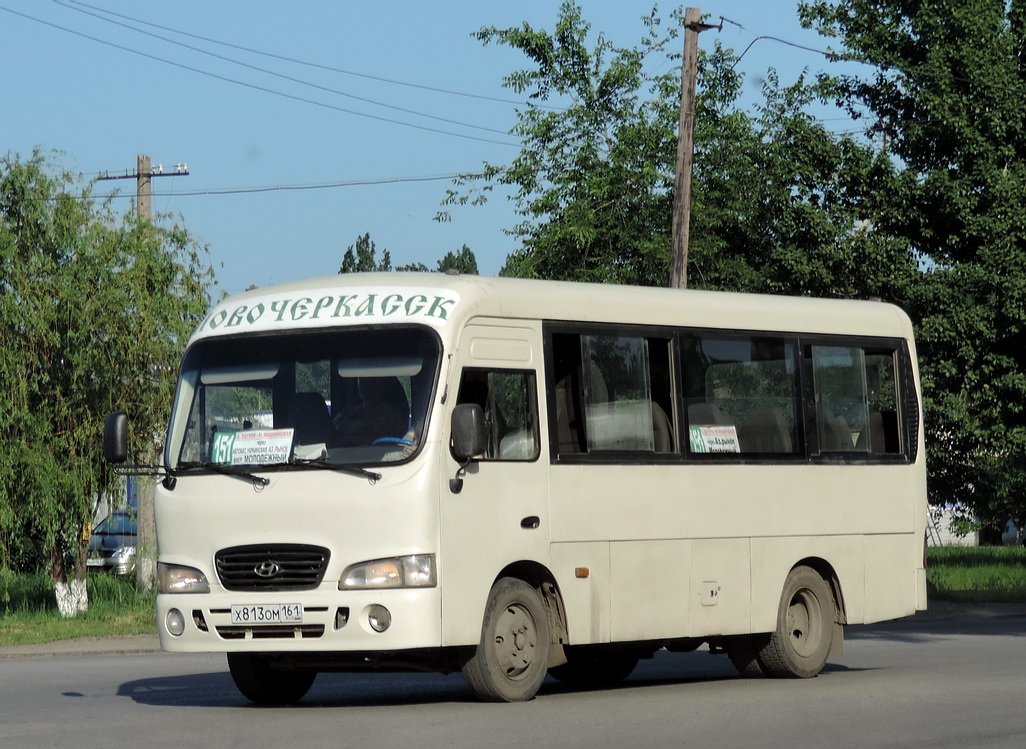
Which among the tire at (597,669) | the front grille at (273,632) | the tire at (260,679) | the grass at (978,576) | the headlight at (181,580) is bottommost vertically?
the grass at (978,576)

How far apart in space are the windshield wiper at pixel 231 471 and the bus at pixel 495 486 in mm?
18

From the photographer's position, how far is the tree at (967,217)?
2772 cm

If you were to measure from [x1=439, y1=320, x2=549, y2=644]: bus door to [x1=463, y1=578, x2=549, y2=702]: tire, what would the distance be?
18 cm

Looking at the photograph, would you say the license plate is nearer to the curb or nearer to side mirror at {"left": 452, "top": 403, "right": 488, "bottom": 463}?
side mirror at {"left": 452, "top": 403, "right": 488, "bottom": 463}

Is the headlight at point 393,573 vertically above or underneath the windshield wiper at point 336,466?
underneath

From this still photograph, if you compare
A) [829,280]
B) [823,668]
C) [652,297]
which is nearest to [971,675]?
[823,668]

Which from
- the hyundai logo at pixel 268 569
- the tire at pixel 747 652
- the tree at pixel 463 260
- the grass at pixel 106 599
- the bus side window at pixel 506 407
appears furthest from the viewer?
the tree at pixel 463 260

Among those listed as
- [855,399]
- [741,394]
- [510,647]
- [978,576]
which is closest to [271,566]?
[510,647]

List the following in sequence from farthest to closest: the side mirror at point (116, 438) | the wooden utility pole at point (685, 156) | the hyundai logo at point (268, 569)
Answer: the wooden utility pole at point (685, 156), the side mirror at point (116, 438), the hyundai logo at point (268, 569)

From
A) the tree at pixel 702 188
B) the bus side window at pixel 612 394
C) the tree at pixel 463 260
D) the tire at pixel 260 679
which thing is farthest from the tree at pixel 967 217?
the tree at pixel 463 260

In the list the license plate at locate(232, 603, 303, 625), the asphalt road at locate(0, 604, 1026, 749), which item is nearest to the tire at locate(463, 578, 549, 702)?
the asphalt road at locate(0, 604, 1026, 749)

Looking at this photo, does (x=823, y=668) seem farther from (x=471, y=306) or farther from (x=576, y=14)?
(x=576, y=14)

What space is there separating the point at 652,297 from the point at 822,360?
218cm

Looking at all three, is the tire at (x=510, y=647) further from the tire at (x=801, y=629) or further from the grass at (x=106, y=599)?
the grass at (x=106, y=599)
